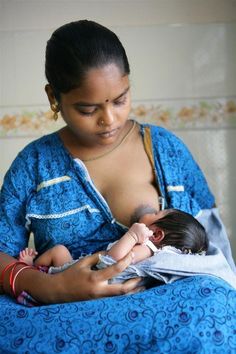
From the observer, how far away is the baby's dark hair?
140 centimetres

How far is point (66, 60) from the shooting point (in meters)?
1.42

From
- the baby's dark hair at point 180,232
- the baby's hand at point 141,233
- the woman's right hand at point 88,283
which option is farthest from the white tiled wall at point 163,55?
the woman's right hand at point 88,283

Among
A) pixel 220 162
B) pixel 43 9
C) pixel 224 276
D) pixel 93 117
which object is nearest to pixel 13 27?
pixel 43 9

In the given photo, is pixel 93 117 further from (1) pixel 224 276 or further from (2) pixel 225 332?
(2) pixel 225 332

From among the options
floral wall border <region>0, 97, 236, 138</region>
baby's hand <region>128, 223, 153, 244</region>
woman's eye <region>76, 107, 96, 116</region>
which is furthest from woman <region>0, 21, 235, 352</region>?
floral wall border <region>0, 97, 236, 138</region>

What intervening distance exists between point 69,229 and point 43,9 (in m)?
1.67

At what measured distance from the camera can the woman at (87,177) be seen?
136 centimetres

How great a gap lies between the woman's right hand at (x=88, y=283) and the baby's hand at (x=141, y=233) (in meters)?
0.06

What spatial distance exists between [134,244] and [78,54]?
1.79 ft

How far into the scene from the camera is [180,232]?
1395 mm

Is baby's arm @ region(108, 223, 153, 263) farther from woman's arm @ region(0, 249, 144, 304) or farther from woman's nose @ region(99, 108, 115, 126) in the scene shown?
woman's nose @ region(99, 108, 115, 126)

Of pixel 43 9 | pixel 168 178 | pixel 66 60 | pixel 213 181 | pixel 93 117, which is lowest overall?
pixel 213 181

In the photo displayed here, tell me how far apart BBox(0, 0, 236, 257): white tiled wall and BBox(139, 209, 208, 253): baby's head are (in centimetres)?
139

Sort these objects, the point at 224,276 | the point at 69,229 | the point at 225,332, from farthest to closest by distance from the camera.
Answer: the point at 69,229, the point at 224,276, the point at 225,332
